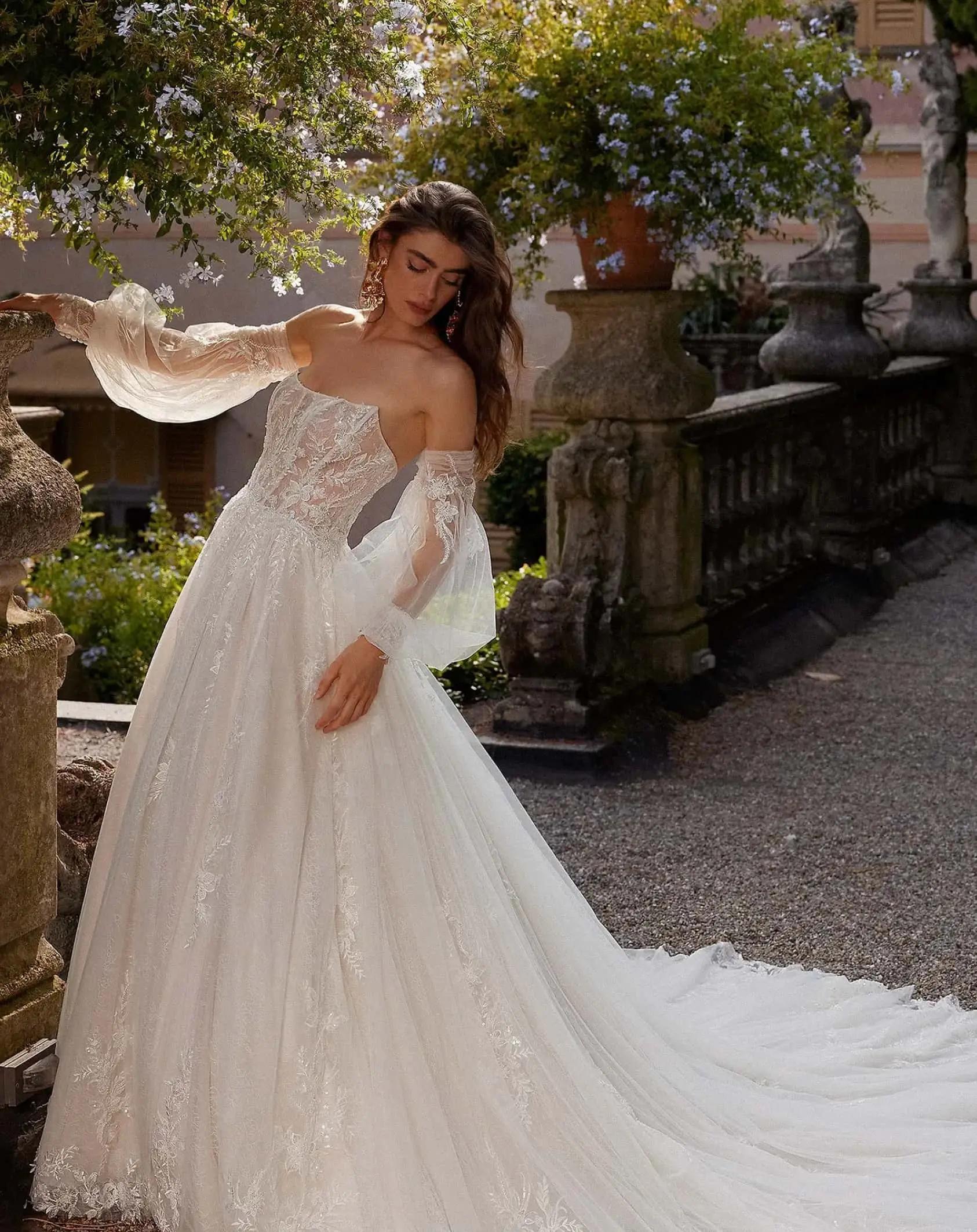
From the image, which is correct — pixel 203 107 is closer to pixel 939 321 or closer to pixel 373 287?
pixel 373 287

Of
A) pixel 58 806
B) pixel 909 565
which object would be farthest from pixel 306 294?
pixel 58 806

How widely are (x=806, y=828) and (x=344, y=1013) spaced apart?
259 centimetres

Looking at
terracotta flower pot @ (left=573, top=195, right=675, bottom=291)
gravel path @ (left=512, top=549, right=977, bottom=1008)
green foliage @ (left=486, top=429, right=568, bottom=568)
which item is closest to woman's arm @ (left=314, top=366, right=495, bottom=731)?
gravel path @ (left=512, top=549, right=977, bottom=1008)

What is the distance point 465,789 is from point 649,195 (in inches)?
117

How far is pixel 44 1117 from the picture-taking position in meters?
2.79

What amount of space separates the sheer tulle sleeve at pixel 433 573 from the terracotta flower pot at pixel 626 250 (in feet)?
9.44

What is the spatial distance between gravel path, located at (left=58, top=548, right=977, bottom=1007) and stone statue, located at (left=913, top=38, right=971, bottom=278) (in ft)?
15.9

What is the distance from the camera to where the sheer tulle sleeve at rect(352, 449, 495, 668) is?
9.14 ft

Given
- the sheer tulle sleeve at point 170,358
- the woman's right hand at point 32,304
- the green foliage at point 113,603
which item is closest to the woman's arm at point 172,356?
the sheer tulle sleeve at point 170,358

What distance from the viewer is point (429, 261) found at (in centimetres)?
280

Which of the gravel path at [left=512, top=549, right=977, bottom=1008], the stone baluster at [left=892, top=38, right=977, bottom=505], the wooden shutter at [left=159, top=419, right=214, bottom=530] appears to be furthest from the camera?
the wooden shutter at [left=159, top=419, right=214, bottom=530]

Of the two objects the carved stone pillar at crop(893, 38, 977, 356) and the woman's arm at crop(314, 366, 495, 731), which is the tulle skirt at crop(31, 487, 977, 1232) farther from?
the carved stone pillar at crop(893, 38, 977, 356)

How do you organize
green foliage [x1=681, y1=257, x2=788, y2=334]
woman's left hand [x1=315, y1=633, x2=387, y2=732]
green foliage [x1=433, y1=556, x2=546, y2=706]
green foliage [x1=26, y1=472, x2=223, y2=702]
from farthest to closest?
green foliage [x1=681, y1=257, x2=788, y2=334] < green foliage [x1=26, y1=472, x2=223, y2=702] < green foliage [x1=433, y1=556, x2=546, y2=706] < woman's left hand [x1=315, y1=633, x2=387, y2=732]

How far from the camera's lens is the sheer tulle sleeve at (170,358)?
283cm
